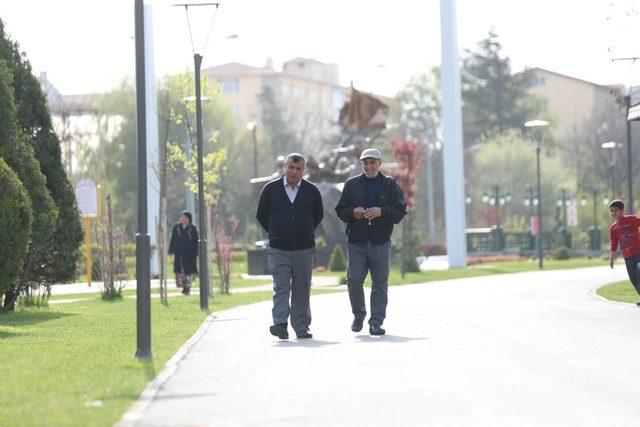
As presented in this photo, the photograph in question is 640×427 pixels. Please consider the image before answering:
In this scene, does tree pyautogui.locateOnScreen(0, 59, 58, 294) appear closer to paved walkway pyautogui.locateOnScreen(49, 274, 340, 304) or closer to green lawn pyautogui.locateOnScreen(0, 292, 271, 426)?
green lawn pyautogui.locateOnScreen(0, 292, 271, 426)

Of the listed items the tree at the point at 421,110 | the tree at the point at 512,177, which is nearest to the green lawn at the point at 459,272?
the tree at the point at 512,177

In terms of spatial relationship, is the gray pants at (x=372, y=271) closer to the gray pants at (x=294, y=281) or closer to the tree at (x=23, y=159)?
the gray pants at (x=294, y=281)

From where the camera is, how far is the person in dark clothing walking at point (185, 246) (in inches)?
1228

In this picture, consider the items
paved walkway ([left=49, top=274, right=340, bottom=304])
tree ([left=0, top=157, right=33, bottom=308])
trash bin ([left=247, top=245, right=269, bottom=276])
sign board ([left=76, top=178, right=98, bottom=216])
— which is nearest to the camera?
tree ([left=0, top=157, right=33, bottom=308])

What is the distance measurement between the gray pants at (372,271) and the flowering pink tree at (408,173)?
2767 cm

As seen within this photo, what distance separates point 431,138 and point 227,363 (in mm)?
101882

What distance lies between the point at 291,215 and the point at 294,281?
66 cm

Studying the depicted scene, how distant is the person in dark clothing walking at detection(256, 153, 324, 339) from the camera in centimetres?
1598

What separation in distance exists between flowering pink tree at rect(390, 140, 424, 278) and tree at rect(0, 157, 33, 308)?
24.1m

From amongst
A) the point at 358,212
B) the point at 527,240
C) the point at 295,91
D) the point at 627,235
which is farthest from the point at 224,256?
the point at 295,91

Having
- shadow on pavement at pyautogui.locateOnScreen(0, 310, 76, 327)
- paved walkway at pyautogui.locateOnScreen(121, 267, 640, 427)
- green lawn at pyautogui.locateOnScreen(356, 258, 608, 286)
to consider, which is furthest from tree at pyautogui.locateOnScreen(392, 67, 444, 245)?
paved walkway at pyautogui.locateOnScreen(121, 267, 640, 427)

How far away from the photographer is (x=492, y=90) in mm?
113188

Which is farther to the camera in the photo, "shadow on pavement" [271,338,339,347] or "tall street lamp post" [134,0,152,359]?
"shadow on pavement" [271,338,339,347]

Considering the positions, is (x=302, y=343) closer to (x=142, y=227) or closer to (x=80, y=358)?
(x=142, y=227)
